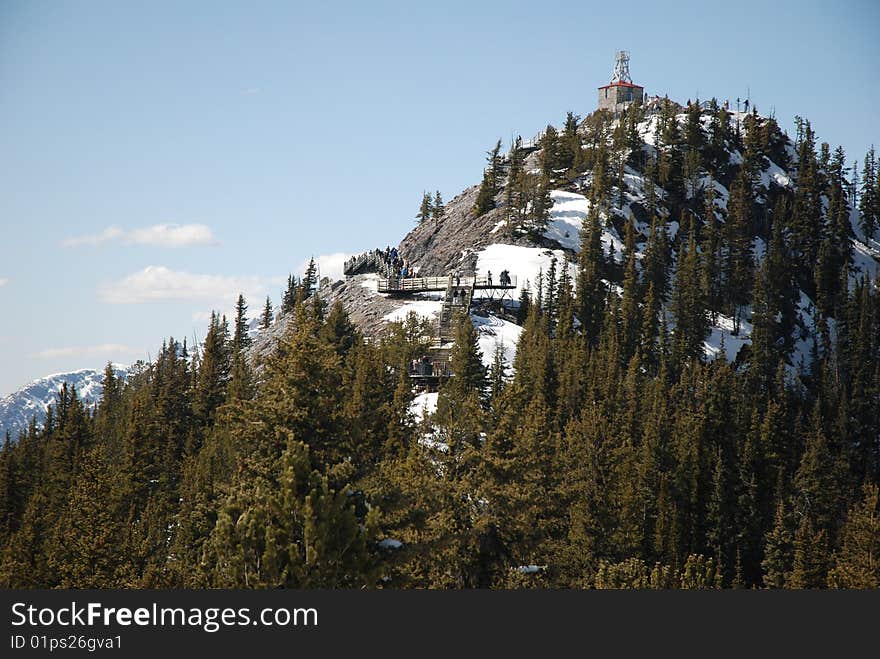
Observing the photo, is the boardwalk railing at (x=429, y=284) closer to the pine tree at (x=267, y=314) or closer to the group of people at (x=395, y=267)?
the group of people at (x=395, y=267)

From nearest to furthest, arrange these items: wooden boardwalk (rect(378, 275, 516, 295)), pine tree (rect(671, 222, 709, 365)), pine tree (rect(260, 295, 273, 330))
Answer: wooden boardwalk (rect(378, 275, 516, 295)), pine tree (rect(671, 222, 709, 365)), pine tree (rect(260, 295, 273, 330))

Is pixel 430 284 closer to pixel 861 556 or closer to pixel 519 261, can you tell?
pixel 519 261

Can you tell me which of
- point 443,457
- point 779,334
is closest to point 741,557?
point 443,457

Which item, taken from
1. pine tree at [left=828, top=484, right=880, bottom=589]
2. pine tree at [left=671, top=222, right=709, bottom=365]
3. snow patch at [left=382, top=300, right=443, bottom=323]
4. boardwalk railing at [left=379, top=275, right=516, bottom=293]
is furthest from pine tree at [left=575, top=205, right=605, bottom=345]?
pine tree at [left=828, top=484, right=880, bottom=589]

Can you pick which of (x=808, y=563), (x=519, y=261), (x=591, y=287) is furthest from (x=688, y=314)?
(x=808, y=563)

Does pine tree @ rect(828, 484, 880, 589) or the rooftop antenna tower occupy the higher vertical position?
the rooftop antenna tower

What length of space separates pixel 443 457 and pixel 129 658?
→ 1741cm

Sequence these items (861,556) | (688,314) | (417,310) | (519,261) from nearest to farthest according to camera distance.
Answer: (861,556) → (417,310) → (688,314) → (519,261)

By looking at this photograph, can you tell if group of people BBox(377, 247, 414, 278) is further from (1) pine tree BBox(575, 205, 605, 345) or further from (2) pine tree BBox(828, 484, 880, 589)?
(2) pine tree BBox(828, 484, 880, 589)

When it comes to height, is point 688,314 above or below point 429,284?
below

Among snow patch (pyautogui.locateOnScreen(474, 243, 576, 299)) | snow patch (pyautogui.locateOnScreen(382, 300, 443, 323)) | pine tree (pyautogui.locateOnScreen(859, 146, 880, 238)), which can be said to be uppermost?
pine tree (pyautogui.locateOnScreen(859, 146, 880, 238))

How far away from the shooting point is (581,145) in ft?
467

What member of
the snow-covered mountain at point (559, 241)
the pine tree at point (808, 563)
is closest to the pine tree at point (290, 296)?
the snow-covered mountain at point (559, 241)

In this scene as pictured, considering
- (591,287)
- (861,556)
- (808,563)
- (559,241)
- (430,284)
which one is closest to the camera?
(861,556)
